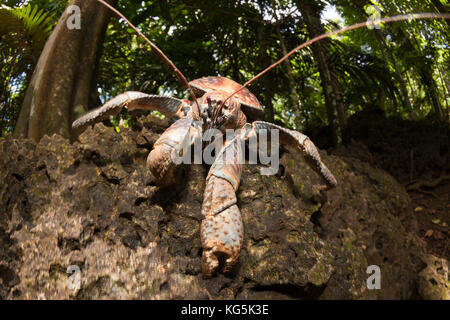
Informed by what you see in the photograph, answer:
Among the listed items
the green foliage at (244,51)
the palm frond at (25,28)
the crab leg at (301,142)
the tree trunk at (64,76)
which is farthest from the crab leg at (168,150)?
the palm frond at (25,28)

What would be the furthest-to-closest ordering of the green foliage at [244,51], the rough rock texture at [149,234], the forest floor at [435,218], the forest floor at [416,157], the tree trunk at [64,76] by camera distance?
the green foliage at [244,51] → the forest floor at [416,157] → the forest floor at [435,218] → the tree trunk at [64,76] → the rough rock texture at [149,234]

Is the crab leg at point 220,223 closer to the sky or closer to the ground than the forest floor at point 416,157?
closer to the ground

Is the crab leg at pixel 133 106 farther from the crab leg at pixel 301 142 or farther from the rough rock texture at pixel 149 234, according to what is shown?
the crab leg at pixel 301 142

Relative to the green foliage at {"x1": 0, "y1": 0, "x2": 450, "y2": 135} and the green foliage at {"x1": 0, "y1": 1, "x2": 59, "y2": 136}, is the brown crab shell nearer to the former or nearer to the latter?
the green foliage at {"x1": 0, "y1": 0, "x2": 450, "y2": 135}

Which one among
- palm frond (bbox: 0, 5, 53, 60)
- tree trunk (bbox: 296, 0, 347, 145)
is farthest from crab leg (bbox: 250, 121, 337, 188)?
palm frond (bbox: 0, 5, 53, 60)

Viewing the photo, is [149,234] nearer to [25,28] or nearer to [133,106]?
[133,106]

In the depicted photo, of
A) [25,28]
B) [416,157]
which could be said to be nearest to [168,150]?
[25,28]
